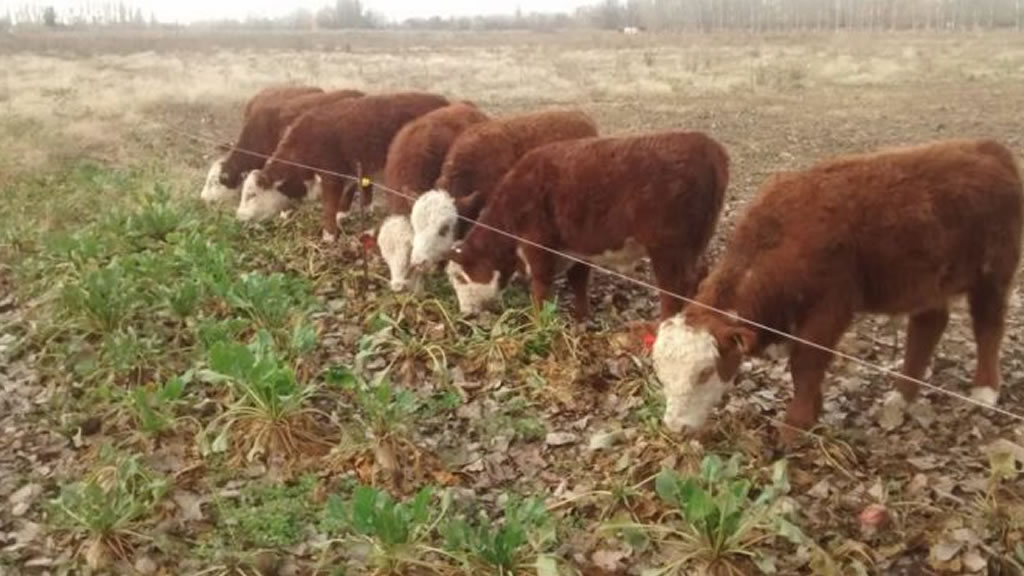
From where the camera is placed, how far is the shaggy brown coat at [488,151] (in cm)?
945

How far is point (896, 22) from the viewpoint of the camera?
79125 millimetres

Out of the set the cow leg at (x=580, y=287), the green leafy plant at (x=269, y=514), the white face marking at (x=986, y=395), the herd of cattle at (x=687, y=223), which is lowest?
the green leafy plant at (x=269, y=514)

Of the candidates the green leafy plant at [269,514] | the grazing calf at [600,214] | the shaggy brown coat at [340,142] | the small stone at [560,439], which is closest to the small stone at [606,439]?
the small stone at [560,439]

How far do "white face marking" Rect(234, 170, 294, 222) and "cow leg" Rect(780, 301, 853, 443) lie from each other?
7.70 meters

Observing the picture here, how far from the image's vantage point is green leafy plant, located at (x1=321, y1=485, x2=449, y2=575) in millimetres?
5082

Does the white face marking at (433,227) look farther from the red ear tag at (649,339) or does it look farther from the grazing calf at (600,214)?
the red ear tag at (649,339)

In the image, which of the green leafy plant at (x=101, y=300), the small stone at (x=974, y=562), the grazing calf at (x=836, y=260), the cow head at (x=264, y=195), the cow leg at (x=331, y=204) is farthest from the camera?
the cow head at (x=264, y=195)

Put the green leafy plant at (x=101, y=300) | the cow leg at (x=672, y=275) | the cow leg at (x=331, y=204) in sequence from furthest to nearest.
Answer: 1. the cow leg at (x=331, y=204)
2. the green leafy plant at (x=101, y=300)
3. the cow leg at (x=672, y=275)

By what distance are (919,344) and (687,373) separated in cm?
199

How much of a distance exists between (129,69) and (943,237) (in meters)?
39.9

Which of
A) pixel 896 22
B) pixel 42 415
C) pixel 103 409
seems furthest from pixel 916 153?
pixel 896 22

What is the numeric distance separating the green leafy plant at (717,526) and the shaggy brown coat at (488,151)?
4401mm

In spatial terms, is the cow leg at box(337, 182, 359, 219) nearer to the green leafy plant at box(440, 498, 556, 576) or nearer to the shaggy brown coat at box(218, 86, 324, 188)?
the shaggy brown coat at box(218, 86, 324, 188)

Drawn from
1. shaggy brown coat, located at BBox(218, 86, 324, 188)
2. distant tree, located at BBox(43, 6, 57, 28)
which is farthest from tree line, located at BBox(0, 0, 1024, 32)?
shaggy brown coat, located at BBox(218, 86, 324, 188)
